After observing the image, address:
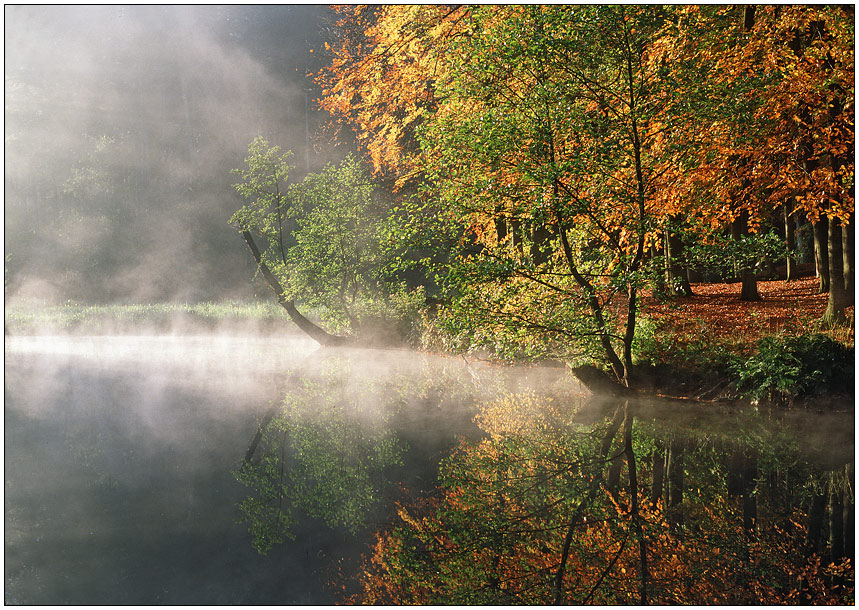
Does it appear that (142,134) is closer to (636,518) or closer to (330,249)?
(330,249)

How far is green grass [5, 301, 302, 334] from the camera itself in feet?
66.4

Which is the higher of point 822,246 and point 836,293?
point 822,246

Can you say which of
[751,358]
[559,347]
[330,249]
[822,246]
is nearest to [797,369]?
[751,358]

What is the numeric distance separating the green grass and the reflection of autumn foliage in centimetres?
1552

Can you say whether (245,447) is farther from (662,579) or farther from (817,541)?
(817,541)

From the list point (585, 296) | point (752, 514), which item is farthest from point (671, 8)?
point (752, 514)

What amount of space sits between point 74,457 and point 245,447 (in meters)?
1.62

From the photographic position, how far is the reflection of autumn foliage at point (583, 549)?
3.40 metres

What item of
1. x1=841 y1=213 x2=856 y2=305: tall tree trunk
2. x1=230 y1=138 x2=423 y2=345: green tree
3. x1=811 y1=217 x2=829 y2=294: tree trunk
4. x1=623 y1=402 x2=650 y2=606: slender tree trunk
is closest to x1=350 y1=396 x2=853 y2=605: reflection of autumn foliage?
x1=623 y1=402 x2=650 y2=606: slender tree trunk

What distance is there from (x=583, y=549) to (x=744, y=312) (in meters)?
10.0

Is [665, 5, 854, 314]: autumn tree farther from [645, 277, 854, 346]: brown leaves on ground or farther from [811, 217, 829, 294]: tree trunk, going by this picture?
[811, 217, 829, 294]: tree trunk

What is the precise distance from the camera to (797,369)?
796cm

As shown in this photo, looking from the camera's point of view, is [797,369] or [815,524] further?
[797,369]

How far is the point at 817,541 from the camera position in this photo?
3.93 metres
